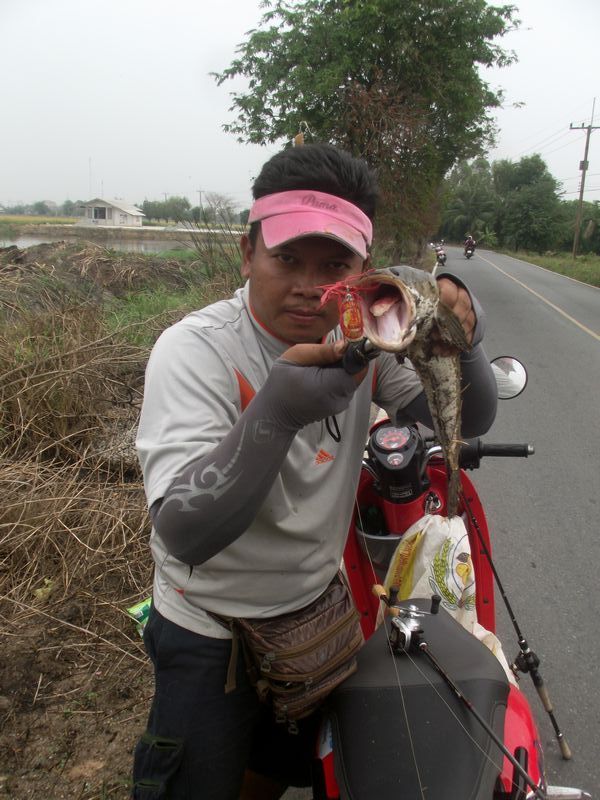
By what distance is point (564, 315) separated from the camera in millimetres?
13938

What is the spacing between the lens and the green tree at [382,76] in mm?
12852

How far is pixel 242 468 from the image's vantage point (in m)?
1.04

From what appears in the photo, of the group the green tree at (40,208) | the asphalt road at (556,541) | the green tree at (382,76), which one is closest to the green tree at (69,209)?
the green tree at (40,208)

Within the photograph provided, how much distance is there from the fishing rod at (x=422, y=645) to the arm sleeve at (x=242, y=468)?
0.54 m

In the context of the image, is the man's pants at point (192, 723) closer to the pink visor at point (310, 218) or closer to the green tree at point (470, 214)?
the pink visor at point (310, 218)

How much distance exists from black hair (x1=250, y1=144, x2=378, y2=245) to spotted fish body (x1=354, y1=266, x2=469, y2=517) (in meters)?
0.35

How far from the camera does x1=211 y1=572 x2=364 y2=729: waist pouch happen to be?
1298 millimetres

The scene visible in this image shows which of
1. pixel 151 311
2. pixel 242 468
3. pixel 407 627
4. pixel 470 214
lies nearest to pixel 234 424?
pixel 242 468

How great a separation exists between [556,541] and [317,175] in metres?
3.36

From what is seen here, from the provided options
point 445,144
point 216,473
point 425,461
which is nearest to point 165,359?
point 216,473

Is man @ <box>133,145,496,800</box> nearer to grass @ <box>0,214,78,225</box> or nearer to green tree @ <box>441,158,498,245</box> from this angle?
grass @ <box>0,214,78,225</box>

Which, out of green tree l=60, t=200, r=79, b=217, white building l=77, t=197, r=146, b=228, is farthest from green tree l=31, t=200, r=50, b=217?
white building l=77, t=197, r=146, b=228

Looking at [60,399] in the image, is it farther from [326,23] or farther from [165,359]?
[326,23]

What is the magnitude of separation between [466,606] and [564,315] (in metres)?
13.6
